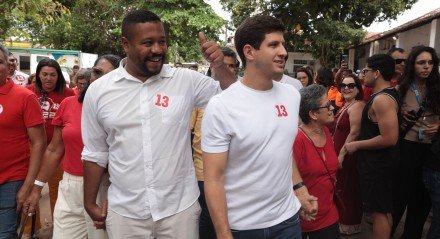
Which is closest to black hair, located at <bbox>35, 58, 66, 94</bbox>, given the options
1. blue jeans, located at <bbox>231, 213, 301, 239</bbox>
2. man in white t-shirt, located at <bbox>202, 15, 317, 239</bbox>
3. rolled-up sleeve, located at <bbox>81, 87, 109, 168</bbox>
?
rolled-up sleeve, located at <bbox>81, 87, 109, 168</bbox>

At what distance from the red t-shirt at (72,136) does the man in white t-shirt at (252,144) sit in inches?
57.0

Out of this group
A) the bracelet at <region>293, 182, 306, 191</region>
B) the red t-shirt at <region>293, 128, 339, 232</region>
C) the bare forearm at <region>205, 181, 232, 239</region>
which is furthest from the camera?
the red t-shirt at <region>293, 128, 339, 232</region>

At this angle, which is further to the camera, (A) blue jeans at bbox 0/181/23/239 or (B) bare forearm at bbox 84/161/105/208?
(A) blue jeans at bbox 0/181/23/239

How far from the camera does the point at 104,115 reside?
2346mm

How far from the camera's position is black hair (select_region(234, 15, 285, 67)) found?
7.26ft

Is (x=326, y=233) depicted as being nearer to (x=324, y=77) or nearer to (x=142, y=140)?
(x=142, y=140)

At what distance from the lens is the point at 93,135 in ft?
7.99

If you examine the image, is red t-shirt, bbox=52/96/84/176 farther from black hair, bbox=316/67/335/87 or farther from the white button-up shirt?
black hair, bbox=316/67/335/87

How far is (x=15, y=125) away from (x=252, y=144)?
1.95 metres

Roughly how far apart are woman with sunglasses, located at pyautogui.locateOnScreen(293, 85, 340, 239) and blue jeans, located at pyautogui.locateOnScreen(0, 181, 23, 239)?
2078 millimetres

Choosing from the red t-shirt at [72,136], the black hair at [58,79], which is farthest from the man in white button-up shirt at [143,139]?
the black hair at [58,79]

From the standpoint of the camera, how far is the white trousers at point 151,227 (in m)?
2.35

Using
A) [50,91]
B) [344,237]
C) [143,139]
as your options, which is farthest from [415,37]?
[143,139]

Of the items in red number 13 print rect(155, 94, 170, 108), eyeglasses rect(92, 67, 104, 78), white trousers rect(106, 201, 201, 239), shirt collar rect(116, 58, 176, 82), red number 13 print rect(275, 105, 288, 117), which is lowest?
white trousers rect(106, 201, 201, 239)
